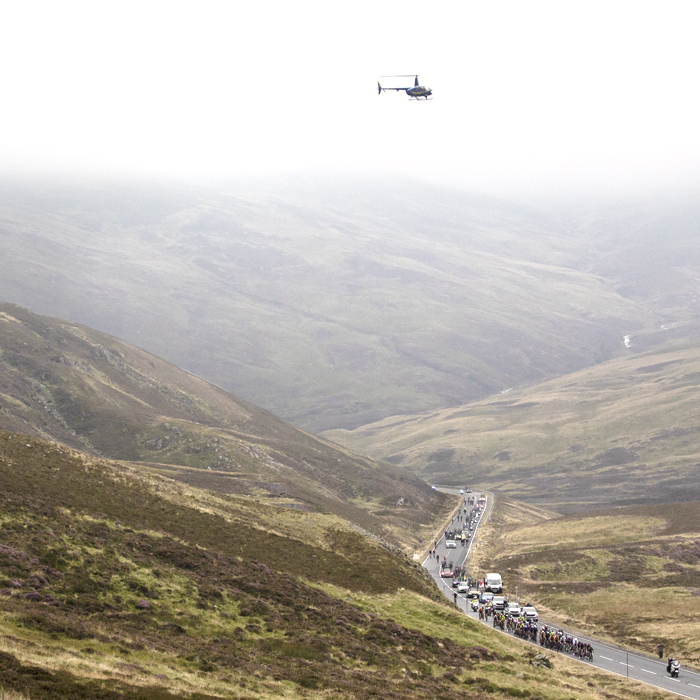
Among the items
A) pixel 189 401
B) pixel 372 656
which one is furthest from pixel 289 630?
pixel 189 401

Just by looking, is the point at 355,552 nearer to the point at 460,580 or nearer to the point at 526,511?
the point at 460,580

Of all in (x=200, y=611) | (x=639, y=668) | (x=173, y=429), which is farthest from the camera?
(x=173, y=429)

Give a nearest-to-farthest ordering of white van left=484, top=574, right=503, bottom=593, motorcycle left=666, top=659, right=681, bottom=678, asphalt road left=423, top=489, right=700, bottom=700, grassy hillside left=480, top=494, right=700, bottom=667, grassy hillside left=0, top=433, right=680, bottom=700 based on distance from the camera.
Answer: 1. grassy hillside left=0, top=433, right=680, bottom=700
2. asphalt road left=423, top=489, right=700, bottom=700
3. motorcycle left=666, top=659, right=681, bottom=678
4. grassy hillside left=480, top=494, right=700, bottom=667
5. white van left=484, top=574, right=503, bottom=593

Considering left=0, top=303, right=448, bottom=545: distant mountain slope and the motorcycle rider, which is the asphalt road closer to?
the motorcycle rider

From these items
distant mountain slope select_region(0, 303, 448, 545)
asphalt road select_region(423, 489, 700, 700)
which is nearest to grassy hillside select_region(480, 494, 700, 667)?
asphalt road select_region(423, 489, 700, 700)

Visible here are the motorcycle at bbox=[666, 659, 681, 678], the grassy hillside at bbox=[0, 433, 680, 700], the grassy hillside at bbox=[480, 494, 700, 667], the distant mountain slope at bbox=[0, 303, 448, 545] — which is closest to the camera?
the grassy hillside at bbox=[0, 433, 680, 700]

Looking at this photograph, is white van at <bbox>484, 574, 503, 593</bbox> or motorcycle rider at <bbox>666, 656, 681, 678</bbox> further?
white van at <bbox>484, 574, 503, 593</bbox>

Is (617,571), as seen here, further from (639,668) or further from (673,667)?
(673,667)

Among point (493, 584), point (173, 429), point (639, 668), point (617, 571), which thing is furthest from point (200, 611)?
Answer: point (173, 429)
